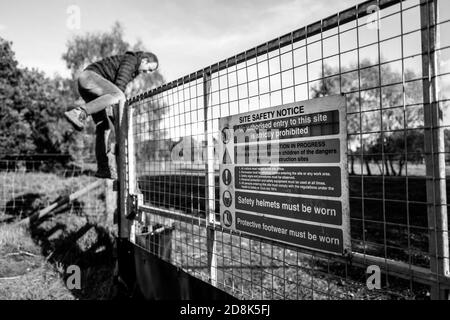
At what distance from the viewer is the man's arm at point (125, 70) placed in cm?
420

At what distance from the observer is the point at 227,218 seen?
2.57 metres

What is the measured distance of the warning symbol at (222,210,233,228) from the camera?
2.54 meters

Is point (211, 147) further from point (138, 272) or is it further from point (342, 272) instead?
point (342, 272)

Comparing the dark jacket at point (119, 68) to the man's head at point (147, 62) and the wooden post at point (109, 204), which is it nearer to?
the man's head at point (147, 62)

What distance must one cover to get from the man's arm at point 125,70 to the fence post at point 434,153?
132 inches

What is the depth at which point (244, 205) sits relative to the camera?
242 centimetres

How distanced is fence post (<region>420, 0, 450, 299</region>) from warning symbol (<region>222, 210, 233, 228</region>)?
4.28ft

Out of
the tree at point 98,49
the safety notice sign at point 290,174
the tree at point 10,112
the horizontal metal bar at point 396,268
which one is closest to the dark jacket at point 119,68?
the safety notice sign at point 290,174

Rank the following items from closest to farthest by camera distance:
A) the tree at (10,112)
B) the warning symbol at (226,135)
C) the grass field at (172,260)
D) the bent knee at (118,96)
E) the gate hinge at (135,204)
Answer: the warning symbol at (226,135) → the grass field at (172,260) → the gate hinge at (135,204) → the bent knee at (118,96) → the tree at (10,112)

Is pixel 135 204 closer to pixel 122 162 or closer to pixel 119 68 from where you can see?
pixel 122 162

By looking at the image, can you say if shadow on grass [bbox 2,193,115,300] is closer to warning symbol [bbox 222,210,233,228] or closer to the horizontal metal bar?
warning symbol [bbox 222,210,233,228]

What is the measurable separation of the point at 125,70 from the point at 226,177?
2324mm

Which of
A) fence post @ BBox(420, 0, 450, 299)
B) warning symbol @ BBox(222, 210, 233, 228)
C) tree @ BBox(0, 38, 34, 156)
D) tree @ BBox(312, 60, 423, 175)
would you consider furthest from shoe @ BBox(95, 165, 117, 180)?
tree @ BBox(0, 38, 34, 156)
